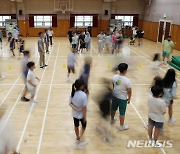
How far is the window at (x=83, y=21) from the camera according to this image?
28297 millimetres

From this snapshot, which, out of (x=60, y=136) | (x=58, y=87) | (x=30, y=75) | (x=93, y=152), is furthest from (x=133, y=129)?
(x=58, y=87)

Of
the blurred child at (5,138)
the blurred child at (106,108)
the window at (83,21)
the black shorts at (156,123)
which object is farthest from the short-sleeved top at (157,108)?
the window at (83,21)

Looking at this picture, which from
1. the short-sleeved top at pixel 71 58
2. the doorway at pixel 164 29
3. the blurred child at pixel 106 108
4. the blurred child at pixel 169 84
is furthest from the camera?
the doorway at pixel 164 29

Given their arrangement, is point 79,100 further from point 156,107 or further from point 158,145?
point 158,145

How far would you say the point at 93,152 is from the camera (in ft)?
16.8

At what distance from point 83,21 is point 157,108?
24761mm

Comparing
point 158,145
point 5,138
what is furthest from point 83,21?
point 5,138

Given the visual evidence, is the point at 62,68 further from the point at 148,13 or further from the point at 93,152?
the point at 148,13

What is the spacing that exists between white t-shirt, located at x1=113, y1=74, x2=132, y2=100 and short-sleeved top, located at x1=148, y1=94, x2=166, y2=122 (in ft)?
2.52

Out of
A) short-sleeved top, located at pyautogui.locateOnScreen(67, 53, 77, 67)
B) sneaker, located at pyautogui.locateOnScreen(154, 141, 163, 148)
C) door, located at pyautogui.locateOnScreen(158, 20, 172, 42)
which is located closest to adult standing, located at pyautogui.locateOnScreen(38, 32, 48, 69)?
short-sleeved top, located at pyautogui.locateOnScreen(67, 53, 77, 67)

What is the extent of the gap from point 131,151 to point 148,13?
79.9 feet

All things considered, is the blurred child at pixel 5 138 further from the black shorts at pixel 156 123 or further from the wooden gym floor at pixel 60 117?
the black shorts at pixel 156 123

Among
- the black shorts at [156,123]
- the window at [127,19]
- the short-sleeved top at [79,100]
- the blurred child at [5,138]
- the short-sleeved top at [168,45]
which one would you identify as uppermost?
the window at [127,19]

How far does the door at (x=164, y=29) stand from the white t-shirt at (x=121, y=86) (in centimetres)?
1775
